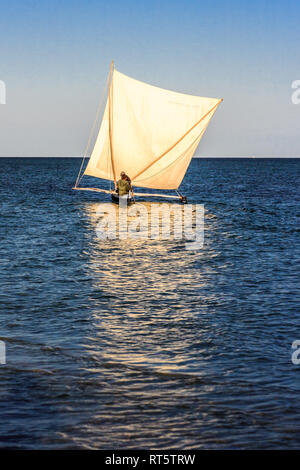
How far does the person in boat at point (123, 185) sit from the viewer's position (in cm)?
4375

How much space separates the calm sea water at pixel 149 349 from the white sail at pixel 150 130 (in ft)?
61.5

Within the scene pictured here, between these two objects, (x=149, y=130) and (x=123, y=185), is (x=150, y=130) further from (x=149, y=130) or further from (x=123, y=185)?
(x=123, y=185)

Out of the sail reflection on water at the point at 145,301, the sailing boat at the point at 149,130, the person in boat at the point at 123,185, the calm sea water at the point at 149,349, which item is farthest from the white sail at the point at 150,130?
the calm sea water at the point at 149,349

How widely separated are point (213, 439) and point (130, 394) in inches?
79.1

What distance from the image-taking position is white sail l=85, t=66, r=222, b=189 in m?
42.0

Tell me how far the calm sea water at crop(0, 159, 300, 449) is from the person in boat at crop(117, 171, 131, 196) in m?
18.5

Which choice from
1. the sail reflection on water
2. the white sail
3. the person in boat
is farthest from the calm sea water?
the white sail

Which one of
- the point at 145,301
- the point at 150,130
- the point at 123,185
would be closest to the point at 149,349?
the point at 145,301

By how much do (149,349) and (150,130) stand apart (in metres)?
33.2

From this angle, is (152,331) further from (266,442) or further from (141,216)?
(141,216)

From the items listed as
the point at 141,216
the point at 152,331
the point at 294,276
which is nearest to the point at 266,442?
the point at 152,331

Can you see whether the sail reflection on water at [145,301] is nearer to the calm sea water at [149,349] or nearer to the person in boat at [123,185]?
the calm sea water at [149,349]

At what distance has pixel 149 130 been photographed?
43469mm

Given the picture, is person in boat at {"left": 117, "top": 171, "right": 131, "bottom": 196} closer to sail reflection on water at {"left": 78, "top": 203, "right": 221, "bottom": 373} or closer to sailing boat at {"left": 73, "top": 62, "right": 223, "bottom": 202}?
sailing boat at {"left": 73, "top": 62, "right": 223, "bottom": 202}
